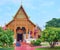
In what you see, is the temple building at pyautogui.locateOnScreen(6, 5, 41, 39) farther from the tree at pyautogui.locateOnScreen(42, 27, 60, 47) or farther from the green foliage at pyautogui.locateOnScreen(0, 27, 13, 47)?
the green foliage at pyautogui.locateOnScreen(0, 27, 13, 47)

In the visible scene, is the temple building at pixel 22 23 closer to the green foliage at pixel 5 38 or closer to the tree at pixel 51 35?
the tree at pixel 51 35

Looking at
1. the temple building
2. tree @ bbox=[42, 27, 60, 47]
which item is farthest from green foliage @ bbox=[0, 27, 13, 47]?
the temple building

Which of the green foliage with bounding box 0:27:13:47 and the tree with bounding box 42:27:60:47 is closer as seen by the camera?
the green foliage with bounding box 0:27:13:47

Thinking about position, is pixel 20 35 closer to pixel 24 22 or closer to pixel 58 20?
pixel 24 22

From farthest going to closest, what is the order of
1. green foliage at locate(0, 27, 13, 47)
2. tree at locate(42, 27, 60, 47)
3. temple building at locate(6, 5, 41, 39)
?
temple building at locate(6, 5, 41, 39) → tree at locate(42, 27, 60, 47) → green foliage at locate(0, 27, 13, 47)

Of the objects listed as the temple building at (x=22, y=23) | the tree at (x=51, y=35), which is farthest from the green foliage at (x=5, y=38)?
the temple building at (x=22, y=23)

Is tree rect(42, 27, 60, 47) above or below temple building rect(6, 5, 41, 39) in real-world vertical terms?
below

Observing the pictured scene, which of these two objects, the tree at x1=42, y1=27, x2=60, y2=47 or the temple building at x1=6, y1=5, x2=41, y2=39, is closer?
the tree at x1=42, y1=27, x2=60, y2=47

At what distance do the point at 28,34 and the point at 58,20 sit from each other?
89.0 ft

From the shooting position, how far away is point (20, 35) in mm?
47031

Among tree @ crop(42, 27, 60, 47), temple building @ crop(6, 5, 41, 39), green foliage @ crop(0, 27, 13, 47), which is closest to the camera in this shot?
green foliage @ crop(0, 27, 13, 47)

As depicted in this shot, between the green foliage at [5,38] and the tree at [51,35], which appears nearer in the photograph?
the green foliage at [5,38]

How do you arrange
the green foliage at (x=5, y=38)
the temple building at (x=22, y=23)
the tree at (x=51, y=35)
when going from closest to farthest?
the green foliage at (x=5, y=38) → the tree at (x=51, y=35) → the temple building at (x=22, y=23)

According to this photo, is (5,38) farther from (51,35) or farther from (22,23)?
(22,23)
